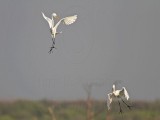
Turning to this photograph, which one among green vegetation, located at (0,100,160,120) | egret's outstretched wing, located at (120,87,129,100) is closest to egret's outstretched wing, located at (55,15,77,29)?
egret's outstretched wing, located at (120,87,129,100)

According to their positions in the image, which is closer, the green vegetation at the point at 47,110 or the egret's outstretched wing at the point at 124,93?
the egret's outstretched wing at the point at 124,93

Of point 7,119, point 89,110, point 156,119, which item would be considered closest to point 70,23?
point 89,110

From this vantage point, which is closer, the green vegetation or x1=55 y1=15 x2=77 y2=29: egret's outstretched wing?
x1=55 y1=15 x2=77 y2=29: egret's outstretched wing

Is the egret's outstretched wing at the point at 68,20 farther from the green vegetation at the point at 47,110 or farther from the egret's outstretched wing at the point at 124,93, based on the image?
the green vegetation at the point at 47,110

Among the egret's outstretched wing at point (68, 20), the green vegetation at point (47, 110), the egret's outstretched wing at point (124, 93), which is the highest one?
the egret's outstretched wing at point (68, 20)

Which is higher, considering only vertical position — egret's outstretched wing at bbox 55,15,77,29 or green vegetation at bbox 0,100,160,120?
egret's outstretched wing at bbox 55,15,77,29

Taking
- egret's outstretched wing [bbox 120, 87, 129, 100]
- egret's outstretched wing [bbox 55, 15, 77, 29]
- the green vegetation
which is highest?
egret's outstretched wing [bbox 55, 15, 77, 29]

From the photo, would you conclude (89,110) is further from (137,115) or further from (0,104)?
(0,104)

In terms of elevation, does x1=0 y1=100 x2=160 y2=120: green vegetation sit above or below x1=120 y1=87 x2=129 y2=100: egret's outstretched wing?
below

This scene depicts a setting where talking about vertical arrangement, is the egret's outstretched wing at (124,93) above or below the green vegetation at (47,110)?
above

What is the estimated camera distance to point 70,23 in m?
2.28

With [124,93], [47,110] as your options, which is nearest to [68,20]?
[124,93]

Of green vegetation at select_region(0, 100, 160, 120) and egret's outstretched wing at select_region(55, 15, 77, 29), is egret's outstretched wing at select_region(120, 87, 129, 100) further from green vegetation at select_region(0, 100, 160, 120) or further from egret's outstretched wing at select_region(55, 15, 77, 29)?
green vegetation at select_region(0, 100, 160, 120)

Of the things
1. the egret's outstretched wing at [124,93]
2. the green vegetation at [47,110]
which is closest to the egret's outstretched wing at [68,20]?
the egret's outstretched wing at [124,93]
